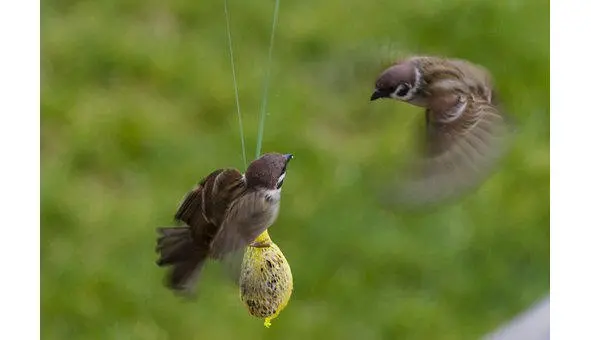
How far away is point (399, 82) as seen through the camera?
0.98 m

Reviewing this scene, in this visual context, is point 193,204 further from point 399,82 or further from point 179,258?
point 399,82

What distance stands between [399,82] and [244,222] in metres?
0.22

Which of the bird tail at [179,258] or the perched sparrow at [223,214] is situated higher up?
the perched sparrow at [223,214]

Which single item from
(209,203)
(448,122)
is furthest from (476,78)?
(209,203)

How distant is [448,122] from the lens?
98 cm

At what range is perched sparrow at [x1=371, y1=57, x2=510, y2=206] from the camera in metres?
0.98

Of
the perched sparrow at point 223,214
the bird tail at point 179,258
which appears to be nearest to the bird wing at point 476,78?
the perched sparrow at point 223,214

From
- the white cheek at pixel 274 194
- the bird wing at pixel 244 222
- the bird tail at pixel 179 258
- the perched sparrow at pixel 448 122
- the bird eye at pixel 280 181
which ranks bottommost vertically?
the bird tail at pixel 179 258

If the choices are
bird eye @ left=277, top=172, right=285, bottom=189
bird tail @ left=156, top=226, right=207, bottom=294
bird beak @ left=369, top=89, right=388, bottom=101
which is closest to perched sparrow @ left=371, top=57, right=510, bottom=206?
bird beak @ left=369, top=89, right=388, bottom=101

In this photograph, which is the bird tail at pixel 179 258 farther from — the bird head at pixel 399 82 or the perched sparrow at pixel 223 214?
the bird head at pixel 399 82

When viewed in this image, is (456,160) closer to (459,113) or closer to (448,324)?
(459,113)

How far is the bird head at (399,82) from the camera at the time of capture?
980 millimetres

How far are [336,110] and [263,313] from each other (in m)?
0.24

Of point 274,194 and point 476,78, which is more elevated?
point 476,78
